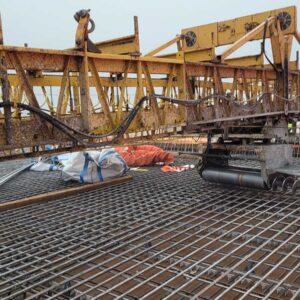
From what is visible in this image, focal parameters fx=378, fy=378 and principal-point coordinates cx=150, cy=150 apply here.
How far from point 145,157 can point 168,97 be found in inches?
195

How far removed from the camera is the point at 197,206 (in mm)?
6070

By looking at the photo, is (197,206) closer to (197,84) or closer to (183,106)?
(183,106)

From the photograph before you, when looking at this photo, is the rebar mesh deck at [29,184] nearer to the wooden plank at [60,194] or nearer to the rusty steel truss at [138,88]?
the wooden plank at [60,194]

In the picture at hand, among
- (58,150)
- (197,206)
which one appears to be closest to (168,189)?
(197,206)

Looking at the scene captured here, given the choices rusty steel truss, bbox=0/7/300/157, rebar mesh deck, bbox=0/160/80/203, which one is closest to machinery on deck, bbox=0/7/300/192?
rusty steel truss, bbox=0/7/300/157

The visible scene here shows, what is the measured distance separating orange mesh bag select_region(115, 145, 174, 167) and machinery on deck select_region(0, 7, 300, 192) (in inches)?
105

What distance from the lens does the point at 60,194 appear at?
275 inches

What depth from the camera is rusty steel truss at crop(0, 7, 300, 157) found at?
422 cm

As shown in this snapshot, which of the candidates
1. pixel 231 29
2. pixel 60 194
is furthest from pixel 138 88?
pixel 231 29

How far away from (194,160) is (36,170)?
4.45 metres

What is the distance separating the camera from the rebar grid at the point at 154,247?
3492mm

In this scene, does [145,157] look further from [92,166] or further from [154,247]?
[154,247]

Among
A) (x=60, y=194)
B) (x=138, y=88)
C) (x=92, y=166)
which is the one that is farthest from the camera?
(x=92, y=166)

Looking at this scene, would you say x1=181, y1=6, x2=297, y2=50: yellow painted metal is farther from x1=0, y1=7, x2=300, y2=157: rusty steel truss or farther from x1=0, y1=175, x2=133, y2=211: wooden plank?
x1=0, y1=175, x2=133, y2=211: wooden plank
